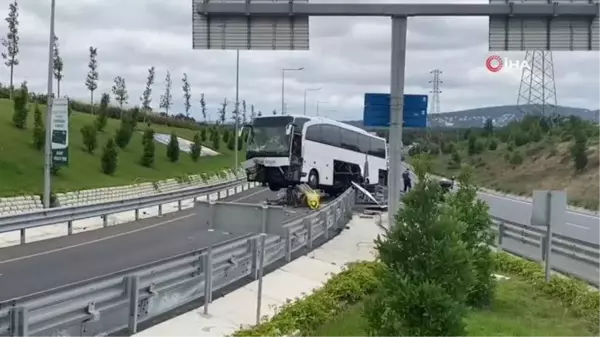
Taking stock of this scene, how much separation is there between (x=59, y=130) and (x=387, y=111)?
10595 millimetres

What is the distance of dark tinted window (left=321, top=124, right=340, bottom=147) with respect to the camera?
134ft

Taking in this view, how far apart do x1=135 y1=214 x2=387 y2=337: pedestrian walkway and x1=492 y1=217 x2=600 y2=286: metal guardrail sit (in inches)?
141

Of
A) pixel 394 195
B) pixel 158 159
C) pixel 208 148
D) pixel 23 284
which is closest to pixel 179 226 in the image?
pixel 394 195

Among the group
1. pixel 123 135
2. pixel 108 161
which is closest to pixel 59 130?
pixel 108 161

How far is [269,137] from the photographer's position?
38.6 m

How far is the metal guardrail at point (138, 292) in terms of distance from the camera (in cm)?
798

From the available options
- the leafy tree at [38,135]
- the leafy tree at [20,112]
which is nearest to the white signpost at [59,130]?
the leafy tree at [38,135]

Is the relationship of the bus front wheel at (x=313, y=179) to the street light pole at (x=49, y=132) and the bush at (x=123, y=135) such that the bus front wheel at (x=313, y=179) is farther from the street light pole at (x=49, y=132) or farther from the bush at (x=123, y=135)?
the bush at (x=123, y=135)

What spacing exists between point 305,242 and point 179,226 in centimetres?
788

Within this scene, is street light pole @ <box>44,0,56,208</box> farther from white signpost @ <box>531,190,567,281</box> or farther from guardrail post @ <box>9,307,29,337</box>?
guardrail post @ <box>9,307,29,337</box>

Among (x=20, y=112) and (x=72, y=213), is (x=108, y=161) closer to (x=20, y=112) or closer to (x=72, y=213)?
(x=20, y=112)

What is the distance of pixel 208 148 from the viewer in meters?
81.6

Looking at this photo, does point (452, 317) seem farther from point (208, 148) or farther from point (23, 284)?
point (208, 148)

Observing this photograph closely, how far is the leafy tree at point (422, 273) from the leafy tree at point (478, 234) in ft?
19.7
